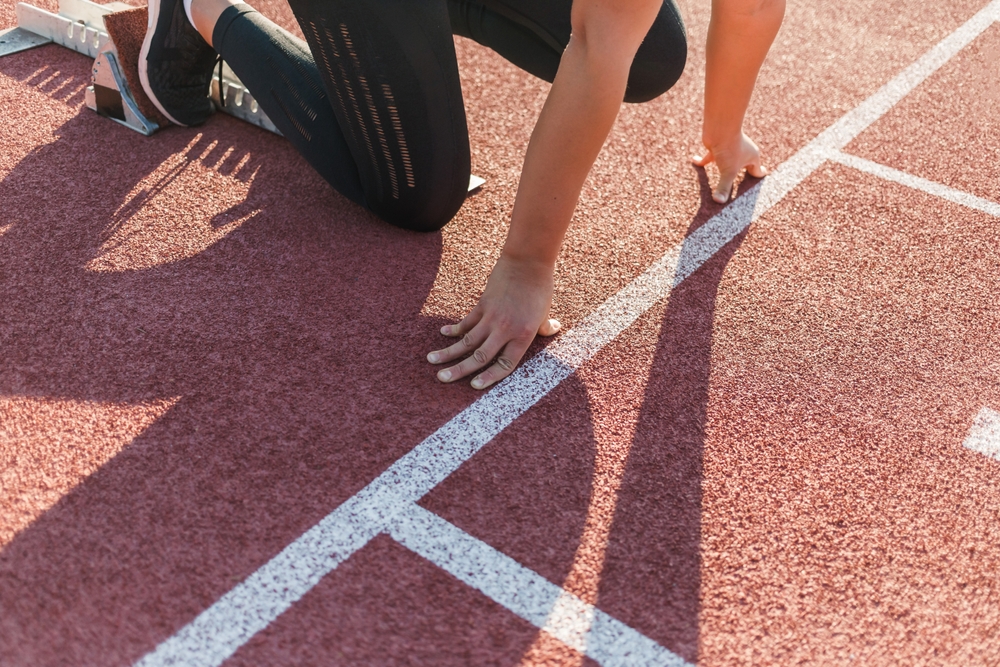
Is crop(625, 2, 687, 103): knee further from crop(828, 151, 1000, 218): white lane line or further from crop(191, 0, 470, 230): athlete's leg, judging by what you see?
crop(828, 151, 1000, 218): white lane line

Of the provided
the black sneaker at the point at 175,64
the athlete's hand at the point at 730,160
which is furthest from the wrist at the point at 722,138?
the black sneaker at the point at 175,64

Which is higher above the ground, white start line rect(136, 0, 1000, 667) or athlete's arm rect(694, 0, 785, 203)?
athlete's arm rect(694, 0, 785, 203)

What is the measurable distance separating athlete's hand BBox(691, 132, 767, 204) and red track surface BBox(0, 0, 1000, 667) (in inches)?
5.9

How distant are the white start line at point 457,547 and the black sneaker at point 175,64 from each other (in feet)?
5.44

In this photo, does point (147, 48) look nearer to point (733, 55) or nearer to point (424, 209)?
point (424, 209)

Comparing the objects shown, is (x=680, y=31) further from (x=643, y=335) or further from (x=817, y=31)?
(x=817, y=31)

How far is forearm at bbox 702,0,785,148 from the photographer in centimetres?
269

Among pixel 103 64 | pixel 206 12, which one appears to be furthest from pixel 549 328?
pixel 103 64

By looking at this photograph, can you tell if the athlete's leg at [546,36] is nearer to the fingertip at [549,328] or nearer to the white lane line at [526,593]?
the fingertip at [549,328]

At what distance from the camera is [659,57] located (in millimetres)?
2721

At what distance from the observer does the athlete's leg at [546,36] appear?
2625 mm

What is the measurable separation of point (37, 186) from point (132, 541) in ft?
4.95

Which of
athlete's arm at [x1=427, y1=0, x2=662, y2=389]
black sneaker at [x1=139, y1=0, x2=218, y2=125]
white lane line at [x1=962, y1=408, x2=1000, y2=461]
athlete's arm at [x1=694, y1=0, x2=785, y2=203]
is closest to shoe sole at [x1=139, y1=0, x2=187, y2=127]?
black sneaker at [x1=139, y1=0, x2=218, y2=125]

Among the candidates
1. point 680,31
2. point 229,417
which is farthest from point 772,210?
point 229,417
